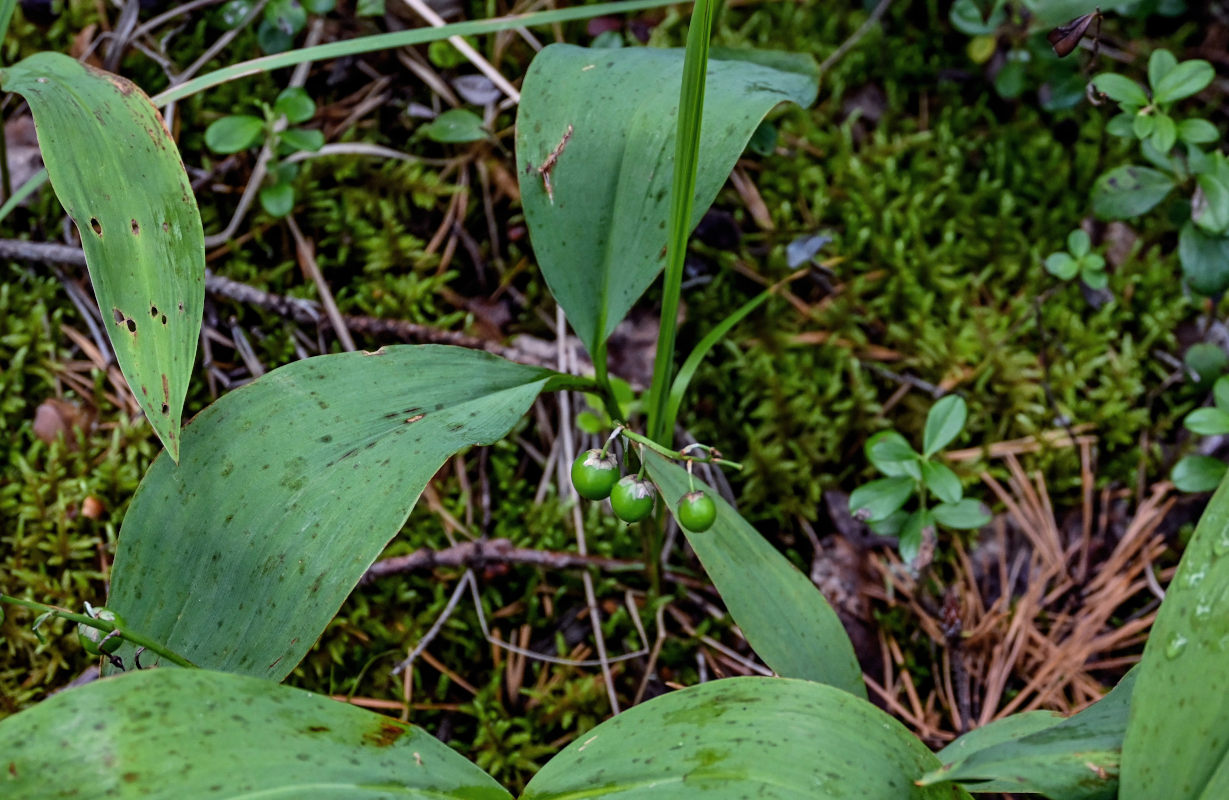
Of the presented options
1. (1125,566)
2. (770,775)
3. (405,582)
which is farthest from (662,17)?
(770,775)

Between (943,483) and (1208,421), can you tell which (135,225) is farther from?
(1208,421)

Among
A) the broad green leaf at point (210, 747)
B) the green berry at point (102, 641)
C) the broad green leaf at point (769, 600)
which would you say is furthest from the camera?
the broad green leaf at point (769, 600)

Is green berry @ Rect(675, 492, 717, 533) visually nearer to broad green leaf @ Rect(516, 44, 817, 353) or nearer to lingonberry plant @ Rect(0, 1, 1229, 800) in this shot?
lingonberry plant @ Rect(0, 1, 1229, 800)

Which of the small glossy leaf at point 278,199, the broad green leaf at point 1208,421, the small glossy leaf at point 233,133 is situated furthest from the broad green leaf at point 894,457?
the small glossy leaf at point 233,133

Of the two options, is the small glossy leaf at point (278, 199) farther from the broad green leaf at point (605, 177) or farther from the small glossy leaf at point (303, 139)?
the broad green leaf at point (605, 177)

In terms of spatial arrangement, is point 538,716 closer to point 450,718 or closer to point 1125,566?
point 450,718
